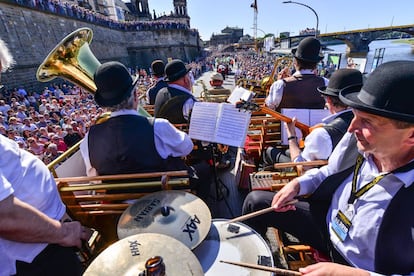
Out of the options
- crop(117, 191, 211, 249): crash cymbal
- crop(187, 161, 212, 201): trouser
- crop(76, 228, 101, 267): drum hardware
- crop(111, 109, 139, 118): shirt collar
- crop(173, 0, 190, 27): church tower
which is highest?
crop(173, 0, 190, 27): church tower

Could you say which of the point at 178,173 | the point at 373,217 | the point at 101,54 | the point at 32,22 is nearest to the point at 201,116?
the point at 178,173

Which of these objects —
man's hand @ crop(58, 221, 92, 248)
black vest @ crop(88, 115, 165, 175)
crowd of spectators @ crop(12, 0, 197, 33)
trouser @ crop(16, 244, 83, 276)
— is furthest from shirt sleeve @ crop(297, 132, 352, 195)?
crowd of spectators @ crop(12, 0, 197, 33)

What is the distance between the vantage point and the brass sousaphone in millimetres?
2787

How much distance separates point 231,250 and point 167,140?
3.39 feet

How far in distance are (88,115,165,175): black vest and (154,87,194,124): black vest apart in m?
1.36

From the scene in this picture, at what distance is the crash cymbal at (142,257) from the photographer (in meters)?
1.05

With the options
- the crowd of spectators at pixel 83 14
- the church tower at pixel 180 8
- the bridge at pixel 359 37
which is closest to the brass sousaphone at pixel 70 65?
the crowd of spectators at pixel 83 14

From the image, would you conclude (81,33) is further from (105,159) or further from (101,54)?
(101,54)

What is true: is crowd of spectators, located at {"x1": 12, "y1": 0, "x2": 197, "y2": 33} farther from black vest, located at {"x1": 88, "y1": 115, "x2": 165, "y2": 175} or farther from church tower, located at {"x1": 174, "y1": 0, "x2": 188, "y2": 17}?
church tower, located at {"x1": 174, "y1": 0, "x2": 188, "y2": 17}

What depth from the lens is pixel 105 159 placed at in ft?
6.68

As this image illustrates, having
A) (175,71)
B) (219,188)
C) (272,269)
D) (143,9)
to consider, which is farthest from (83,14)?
(143,9)

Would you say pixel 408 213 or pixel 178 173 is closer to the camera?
pixel 408 213

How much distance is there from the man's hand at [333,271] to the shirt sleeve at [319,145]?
1.13m

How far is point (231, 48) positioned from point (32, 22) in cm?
5678
